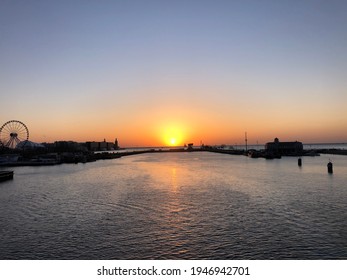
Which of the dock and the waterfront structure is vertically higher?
the waterfront structure

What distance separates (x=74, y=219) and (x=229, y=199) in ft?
53.0

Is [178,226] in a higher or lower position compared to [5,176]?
lower

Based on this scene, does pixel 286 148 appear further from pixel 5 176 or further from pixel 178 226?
pixel 178 226

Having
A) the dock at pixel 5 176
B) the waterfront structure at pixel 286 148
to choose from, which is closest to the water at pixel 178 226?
the dock at pixel 5 176

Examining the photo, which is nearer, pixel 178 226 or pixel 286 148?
pixel 178 226

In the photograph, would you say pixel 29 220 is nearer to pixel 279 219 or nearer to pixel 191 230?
pixel 191 230

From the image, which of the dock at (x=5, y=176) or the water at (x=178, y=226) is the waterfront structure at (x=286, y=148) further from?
the water at (x=178, y=226)

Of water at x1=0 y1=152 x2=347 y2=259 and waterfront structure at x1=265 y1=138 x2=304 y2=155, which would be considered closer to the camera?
water at x1=0 y1=152 x2=347 y2=259

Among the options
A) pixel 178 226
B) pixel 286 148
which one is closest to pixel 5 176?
pixel 178 226

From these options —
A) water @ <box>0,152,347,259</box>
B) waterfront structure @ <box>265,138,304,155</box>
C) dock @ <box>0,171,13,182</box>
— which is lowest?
water @ <box>0,152,347,259</box>

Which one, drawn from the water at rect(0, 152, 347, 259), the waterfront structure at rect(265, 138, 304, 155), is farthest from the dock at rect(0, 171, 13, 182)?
the waterfront structure at rect(265, 138, 304, 155)

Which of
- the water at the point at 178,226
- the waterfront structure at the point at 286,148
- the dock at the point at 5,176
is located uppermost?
the waterfront structure at the point at 286,148

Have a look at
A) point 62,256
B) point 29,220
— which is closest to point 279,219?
point 62,256

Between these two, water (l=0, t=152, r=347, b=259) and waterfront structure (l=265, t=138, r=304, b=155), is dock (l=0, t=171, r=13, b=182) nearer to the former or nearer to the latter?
water (l=0, t=152, r=347, b=259)
